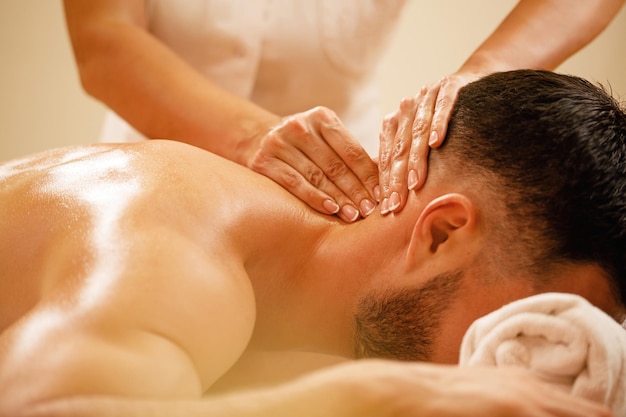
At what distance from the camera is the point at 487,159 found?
1.22m

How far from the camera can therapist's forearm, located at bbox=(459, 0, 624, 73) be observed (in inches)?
67.9

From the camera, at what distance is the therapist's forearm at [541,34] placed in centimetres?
172

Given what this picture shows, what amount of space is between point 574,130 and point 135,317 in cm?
72

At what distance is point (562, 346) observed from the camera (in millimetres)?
967

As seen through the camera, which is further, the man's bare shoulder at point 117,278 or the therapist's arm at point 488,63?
the therapist's arm at point 488,63

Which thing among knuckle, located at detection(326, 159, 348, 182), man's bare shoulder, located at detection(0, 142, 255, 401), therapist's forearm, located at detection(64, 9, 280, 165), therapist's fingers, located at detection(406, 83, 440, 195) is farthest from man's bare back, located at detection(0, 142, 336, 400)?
therapist's forearm, located at detection(64, 9, 280, 165)

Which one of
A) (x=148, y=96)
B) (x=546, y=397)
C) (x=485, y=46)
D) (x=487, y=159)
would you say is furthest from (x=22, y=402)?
(x=485, y=46)

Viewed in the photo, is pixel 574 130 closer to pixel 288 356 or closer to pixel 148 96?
pixel 288 356

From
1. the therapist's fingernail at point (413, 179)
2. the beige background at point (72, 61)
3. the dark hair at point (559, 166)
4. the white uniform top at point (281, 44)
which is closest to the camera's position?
the dark hair at point (559, 166)

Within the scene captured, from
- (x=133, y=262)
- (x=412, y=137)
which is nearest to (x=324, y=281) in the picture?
(x=412, y=137)

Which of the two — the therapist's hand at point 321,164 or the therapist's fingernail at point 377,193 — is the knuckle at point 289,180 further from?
the therapist's fingernail at point 377,193

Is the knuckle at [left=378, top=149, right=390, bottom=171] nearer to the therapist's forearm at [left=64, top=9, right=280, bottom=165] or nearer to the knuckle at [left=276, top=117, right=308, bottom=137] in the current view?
the knuckle at [left=276, top=117, right=308, bottom=137]

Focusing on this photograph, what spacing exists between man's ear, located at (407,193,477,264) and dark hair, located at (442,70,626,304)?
6 centimetres

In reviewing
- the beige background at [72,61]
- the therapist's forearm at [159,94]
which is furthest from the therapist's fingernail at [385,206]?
the beige background at [72,61]
